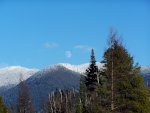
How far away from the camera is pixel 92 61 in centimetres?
5000

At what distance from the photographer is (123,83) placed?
2281 centimetres

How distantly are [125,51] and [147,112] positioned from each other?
5.26 metres

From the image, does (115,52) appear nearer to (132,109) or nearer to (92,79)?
(132,109)

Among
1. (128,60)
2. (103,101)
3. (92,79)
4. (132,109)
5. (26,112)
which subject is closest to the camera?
(103,101)

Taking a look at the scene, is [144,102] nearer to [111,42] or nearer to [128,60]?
[128,60]

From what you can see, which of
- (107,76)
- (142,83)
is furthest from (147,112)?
(107,76)

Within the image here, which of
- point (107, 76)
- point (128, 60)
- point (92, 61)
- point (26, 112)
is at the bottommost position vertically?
point (26, 112)

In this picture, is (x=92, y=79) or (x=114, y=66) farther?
(x=92, y=79)

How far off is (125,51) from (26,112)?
1329 inches

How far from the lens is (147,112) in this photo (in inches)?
861

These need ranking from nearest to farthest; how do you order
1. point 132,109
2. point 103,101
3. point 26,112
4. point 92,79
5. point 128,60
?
point 103,101
point 132,109
point 128,60
point 92,79
point 26,112

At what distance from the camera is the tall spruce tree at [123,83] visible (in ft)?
68.0

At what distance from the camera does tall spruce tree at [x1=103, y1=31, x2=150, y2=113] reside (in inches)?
816

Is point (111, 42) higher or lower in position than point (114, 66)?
higher
